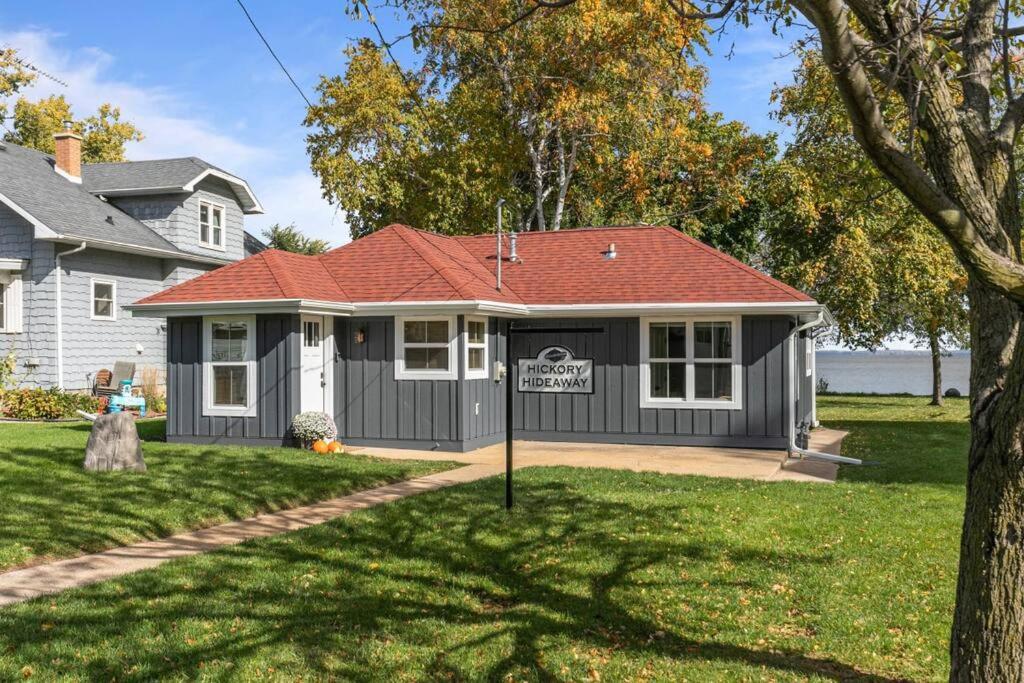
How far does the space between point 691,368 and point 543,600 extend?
9.65 m

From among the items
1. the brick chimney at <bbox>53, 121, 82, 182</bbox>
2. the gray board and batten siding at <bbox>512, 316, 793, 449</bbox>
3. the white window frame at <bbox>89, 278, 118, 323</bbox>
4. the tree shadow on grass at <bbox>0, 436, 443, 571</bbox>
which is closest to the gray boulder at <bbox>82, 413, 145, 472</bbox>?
the tree shadow on grass at <bbox>0, 436, 443, 571</bbox>

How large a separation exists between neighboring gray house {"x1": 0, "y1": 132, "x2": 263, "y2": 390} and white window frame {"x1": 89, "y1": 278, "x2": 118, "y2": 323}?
0.03 m

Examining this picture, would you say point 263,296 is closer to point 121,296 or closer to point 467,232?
point 121,296

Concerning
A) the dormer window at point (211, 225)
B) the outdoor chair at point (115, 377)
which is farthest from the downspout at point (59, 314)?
the dormer window at point (211, 225)

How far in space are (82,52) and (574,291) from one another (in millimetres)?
8953

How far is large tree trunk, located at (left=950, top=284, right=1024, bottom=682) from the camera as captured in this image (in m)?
4.02

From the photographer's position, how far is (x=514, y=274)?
18.0 m

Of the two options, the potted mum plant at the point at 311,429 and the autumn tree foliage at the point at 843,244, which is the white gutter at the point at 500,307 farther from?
the autumn tree foliage at the point at 843,244

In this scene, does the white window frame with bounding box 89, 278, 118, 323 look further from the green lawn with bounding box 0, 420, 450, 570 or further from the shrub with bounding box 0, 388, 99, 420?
the green lawn with bounding box 0, 420, 450, 570

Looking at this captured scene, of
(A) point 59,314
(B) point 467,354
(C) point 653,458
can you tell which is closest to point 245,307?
(B) point 467,354

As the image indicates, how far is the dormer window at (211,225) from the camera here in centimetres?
2605

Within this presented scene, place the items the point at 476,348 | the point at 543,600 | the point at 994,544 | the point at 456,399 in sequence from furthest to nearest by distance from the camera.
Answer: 1. the point at 476,348
2. the point at 456,399
3. the point at 543,600
4. the point at 994,544

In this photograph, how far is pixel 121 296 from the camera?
2295 cm

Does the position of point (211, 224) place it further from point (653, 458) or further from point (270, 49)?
point (653, 458)
